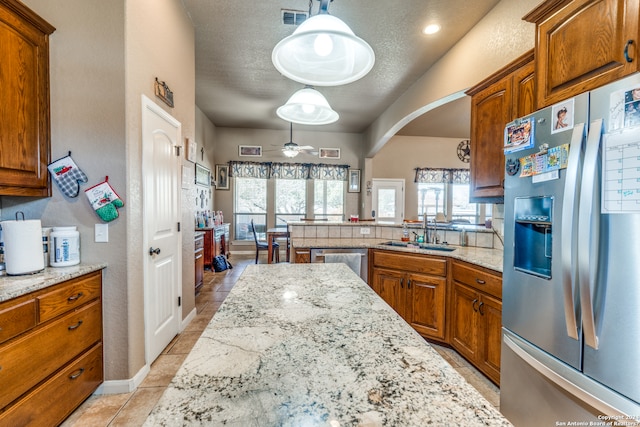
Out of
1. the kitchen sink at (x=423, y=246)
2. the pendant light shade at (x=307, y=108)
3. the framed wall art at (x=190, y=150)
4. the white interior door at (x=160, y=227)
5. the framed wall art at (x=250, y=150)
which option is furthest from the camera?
the framed wall art at (x=250, y=150)

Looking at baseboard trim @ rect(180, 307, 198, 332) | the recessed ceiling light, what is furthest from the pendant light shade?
baseboard trim @ rect(180, 307, 198, 332)

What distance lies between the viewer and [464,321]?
2385mm

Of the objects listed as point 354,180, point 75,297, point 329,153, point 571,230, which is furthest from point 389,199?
point 75,297

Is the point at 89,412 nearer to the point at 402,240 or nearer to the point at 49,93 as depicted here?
the point at 49,93

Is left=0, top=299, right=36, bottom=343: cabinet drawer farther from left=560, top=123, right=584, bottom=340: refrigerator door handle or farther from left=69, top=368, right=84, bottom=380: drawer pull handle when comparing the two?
left=560, top=123, right=584, bottom=340: refrigerator door handle

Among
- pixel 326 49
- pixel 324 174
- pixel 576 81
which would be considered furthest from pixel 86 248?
pixel 324 174

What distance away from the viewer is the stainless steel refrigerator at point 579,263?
3.51 ft

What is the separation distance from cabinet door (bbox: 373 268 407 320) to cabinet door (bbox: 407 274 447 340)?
0.21ft

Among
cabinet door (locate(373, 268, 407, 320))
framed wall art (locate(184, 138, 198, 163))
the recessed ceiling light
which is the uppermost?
the recessed ceiling light

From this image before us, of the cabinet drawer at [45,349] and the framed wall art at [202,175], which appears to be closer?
the cabinet drawer at [45,349]

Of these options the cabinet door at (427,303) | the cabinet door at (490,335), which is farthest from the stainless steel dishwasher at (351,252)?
the cabinet door at (490,335)

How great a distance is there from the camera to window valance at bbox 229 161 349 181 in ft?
23.1

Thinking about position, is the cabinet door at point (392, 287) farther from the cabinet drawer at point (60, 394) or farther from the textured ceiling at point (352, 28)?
the textured ceiling at point (352, 28)

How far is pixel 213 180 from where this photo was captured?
6711mm
